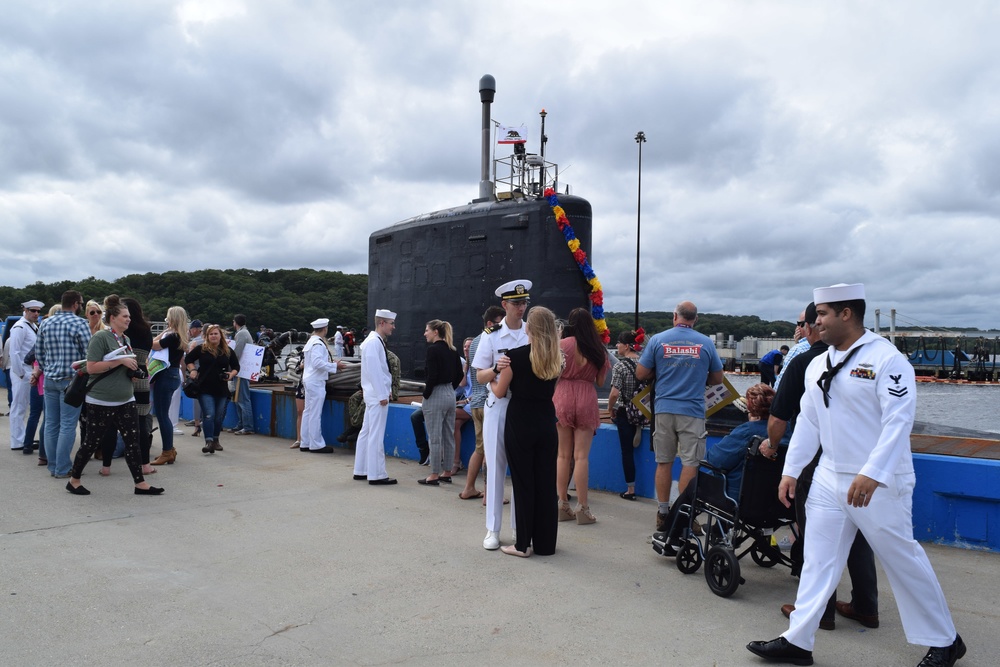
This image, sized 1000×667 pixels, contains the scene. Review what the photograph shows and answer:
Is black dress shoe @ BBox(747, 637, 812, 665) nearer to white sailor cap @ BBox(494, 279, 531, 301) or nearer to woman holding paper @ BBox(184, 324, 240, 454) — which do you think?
white sailor cap @ BBox(494, 279, 531, 301)

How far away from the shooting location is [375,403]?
8117mm

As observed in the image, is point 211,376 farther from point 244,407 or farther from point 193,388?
point 244,407

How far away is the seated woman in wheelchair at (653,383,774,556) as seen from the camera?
195 inches

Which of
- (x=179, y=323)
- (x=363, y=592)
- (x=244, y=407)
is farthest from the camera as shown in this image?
(x=244, y=407)

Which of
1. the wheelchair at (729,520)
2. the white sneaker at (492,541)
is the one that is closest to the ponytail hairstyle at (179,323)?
the white sneaker at (492,541)

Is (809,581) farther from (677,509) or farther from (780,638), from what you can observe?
(677,509)

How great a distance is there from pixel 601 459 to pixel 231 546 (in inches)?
153

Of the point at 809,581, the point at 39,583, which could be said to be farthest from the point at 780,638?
the point at 39,583

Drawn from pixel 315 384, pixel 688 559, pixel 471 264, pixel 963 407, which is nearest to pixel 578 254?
pixel 471 264

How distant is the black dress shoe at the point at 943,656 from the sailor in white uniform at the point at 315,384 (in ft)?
25.8

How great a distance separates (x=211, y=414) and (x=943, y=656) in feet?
28.1

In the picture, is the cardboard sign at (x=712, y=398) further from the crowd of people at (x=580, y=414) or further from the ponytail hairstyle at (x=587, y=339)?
the ponytail hairstyle at (x=587, y=339)

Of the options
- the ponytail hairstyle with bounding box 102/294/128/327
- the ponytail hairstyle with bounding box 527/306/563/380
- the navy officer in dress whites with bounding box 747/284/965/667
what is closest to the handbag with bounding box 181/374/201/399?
the ponytail hairstyle with bounding box 102/294/128/327

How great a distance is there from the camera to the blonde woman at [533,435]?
5.46 meters
